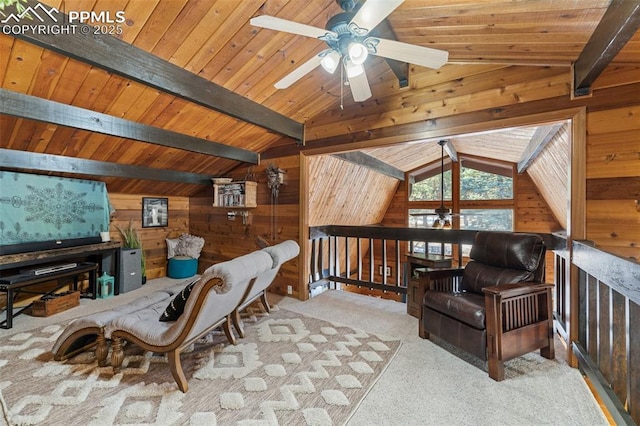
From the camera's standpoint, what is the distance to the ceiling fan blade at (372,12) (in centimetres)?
141

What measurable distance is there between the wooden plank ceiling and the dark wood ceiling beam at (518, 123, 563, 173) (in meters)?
0.93

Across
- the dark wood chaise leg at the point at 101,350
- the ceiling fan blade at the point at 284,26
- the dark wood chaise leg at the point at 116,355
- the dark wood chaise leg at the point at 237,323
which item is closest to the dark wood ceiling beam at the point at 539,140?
the ceiling fan blade at the point at 284,26

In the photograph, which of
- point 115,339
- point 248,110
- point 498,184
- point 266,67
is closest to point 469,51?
point 266,67

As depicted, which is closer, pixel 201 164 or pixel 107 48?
pixel 107 48

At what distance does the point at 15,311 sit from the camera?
11.2ft

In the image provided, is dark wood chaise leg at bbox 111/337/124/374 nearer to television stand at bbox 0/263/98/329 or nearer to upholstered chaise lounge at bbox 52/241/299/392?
upholstered chaise lounge at bbox 52/241/299/392

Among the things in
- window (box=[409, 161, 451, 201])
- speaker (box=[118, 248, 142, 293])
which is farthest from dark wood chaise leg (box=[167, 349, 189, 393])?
window (box=[409, 161, 451, 201])

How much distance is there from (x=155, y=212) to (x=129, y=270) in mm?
1219

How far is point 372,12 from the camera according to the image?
1.49m

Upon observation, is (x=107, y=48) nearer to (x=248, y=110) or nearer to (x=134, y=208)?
(x=248, y=110)

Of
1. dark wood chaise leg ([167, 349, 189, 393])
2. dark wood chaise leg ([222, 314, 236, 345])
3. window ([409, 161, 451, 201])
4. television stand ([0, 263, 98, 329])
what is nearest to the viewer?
dark wood chaise leg ([167, 349, 189, 393])

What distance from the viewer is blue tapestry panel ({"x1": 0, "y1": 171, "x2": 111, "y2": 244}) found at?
3238 millimetres

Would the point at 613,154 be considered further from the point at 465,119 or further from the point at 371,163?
the point at 371,163

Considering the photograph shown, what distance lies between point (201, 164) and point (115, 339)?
3.04 metres
